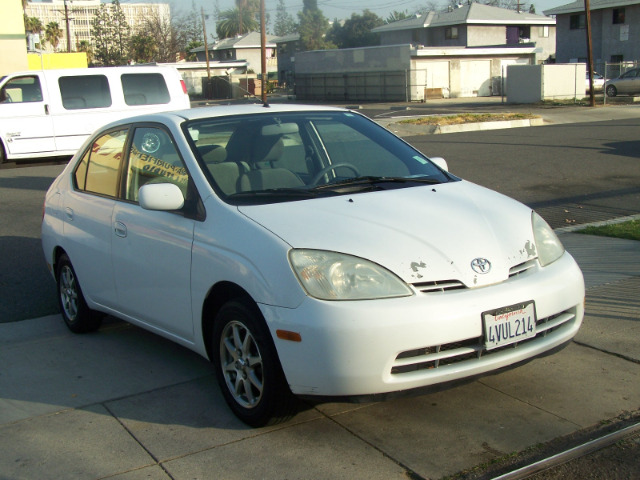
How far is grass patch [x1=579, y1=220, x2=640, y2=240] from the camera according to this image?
26.7 ft

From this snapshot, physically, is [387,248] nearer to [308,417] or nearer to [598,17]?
[308,417]

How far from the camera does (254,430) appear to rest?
405 cm

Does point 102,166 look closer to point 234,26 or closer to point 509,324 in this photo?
point 509,324

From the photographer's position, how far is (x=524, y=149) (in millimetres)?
17328

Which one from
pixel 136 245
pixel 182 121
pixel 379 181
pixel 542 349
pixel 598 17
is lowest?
pixel 542 349

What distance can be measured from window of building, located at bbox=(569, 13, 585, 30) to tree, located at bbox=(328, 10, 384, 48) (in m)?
55.1

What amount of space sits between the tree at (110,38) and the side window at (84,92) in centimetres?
5950

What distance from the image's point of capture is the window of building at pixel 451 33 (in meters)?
65.2

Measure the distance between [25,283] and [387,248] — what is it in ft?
15.7

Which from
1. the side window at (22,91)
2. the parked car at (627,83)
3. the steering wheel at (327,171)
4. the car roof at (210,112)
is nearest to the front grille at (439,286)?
the steering wheel at (327,171)

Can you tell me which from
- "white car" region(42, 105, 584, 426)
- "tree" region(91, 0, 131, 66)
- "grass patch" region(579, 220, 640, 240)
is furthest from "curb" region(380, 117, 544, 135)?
"tree" region(91, 0, 131, 66)

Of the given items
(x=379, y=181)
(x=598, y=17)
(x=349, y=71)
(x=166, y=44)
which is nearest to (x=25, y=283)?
(x=379, y=181)

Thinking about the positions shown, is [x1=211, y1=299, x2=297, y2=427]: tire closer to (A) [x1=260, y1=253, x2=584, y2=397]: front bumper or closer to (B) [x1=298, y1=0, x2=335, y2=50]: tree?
(A) [x1=260, y1=253, x2=584, y2=397]: front bumper

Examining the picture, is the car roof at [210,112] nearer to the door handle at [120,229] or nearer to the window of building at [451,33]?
the door handle at [120,229]
